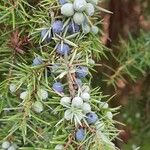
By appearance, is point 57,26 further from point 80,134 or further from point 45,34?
point 80,134

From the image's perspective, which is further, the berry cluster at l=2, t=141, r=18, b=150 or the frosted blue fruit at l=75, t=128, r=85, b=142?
the berry cluster at l=2, t=141, r=18, b=150

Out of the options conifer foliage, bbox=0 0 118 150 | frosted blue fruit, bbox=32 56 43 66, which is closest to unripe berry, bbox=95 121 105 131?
conifer foliage, bbox=0 0 118 150

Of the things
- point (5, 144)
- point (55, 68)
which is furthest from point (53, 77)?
point (5, 144)

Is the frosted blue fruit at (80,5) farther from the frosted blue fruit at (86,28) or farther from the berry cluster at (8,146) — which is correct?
the berry cluster at (8,146)

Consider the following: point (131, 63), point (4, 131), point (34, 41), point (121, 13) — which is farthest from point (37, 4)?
point (121, 13)

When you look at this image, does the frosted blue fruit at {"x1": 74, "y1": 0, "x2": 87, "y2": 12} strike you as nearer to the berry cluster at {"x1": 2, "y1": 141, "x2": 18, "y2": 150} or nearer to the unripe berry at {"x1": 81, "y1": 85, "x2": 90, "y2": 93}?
the unripe berry at {"x1": 81, "y1": 85, "x2": 90, "y2": 93}

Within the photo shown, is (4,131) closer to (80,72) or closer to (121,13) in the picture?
(80,72)

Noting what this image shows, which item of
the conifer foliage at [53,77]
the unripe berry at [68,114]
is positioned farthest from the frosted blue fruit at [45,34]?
the unripe berry at [68,114]

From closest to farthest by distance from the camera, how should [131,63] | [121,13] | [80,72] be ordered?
[80,72], [131,63], [121,13]
